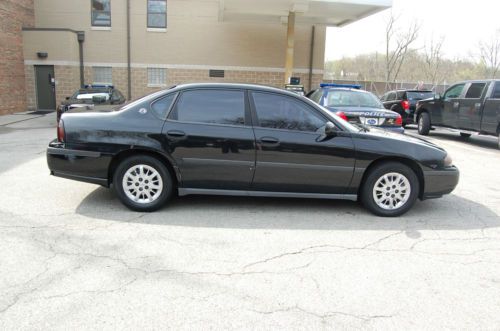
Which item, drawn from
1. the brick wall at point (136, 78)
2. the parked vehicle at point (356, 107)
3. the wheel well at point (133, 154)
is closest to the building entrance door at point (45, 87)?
the brick wall at point (136, 78)

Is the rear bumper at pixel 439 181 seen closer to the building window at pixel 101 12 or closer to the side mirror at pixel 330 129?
the side mirror at pixel 330 129

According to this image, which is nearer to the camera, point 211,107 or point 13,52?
point 211,107

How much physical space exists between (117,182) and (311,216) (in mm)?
2441

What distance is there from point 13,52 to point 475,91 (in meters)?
18.7

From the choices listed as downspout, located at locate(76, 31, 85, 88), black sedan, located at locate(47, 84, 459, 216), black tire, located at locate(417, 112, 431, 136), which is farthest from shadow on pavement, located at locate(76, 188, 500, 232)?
downspout, located at locate(76, 31, 85, 88)

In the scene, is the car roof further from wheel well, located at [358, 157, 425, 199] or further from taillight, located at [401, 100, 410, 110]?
taillight, located at [401, 100, 410, 110]

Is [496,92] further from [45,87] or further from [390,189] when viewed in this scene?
[45,87]

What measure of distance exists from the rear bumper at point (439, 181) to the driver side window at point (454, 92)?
8.67 m

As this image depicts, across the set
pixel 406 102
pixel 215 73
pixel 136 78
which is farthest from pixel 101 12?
pixel 406 102

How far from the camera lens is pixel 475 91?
1206 cm

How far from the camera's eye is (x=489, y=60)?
33406 millimetres

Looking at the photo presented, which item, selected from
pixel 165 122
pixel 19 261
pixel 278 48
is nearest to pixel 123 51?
pixel 278 48

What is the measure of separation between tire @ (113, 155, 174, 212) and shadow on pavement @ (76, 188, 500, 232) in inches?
5.6

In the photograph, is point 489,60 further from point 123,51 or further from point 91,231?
point 91,231
